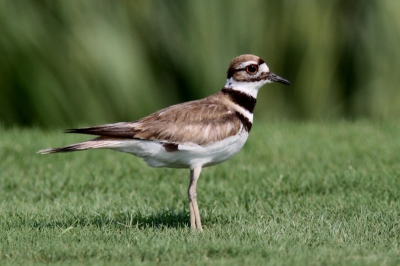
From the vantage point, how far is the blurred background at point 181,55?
11727 mm

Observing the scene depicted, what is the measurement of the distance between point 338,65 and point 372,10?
1.21m

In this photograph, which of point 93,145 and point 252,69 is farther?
point 252,69

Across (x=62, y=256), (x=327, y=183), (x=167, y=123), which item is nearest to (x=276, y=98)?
(x=327, y=183)

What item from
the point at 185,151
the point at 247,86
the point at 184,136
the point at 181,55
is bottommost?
the point at 185,151

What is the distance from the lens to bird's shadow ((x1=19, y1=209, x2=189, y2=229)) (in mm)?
6195

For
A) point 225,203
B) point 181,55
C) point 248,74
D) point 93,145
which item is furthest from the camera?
point 181,55

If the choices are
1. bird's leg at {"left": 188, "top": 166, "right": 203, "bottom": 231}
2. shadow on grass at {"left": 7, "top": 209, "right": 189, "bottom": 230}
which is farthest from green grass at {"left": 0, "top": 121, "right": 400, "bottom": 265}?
bird's leg at {"left": 188, "top": 166, "right": 203, "bottom": 231}

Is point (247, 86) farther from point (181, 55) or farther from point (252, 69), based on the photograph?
point (181, 55)

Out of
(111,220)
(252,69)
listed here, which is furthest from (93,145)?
(252,69)

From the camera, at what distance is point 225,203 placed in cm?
727

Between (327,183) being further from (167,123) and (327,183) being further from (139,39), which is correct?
(139,39)

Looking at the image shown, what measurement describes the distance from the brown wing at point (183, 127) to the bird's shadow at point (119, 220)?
0.79m

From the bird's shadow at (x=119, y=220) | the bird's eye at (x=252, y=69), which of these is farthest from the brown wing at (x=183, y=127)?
the bird's shadow at (x=119, y=220)

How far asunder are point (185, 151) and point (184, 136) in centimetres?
13
